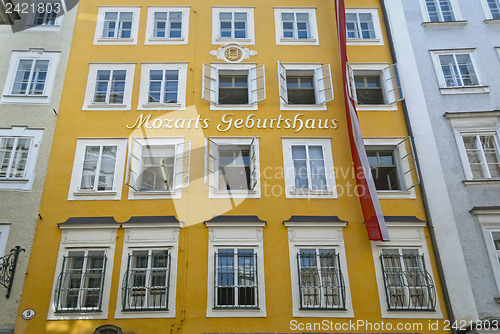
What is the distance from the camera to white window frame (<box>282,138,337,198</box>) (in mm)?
14578

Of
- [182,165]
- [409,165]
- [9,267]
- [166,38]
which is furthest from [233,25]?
[9,267]

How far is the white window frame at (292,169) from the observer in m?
14.6

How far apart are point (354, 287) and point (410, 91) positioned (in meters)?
7.61

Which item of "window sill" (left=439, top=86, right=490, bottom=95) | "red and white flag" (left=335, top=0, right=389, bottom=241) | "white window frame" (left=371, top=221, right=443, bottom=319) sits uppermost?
"window sill" (left=439, top=86, right=490, bottom=95)

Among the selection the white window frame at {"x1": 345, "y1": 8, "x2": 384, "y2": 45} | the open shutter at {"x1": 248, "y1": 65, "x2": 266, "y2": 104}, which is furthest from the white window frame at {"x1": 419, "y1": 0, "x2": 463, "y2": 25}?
the open shutter at {"x1": 248, "y1": 65, "x2": 266, "y2": 104}

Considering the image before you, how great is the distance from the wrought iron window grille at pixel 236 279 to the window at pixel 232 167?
2024 mm

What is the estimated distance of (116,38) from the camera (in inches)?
681

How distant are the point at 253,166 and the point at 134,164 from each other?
4.00 meters

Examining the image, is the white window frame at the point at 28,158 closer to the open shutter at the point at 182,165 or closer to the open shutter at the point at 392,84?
the open shutter at the point at 182,165

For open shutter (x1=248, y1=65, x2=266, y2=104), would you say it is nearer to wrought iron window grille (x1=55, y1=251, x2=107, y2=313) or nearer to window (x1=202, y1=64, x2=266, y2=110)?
window (x1=202, y1=64, x2=266, y2=110)

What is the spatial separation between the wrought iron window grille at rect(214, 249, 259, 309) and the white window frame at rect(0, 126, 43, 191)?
266 inches

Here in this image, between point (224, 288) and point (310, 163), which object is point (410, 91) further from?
point (224, 288)

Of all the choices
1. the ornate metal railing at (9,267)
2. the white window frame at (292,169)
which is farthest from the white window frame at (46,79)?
the white window frame at (292,169)

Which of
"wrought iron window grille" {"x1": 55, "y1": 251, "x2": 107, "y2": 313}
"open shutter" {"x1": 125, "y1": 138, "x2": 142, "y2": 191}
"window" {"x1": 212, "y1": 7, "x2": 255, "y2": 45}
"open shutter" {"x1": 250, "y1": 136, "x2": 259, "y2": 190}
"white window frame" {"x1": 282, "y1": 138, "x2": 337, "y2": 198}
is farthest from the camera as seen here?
"window" {"x1": 212, "y1": 7, "x2": 255, "y2": 45}
